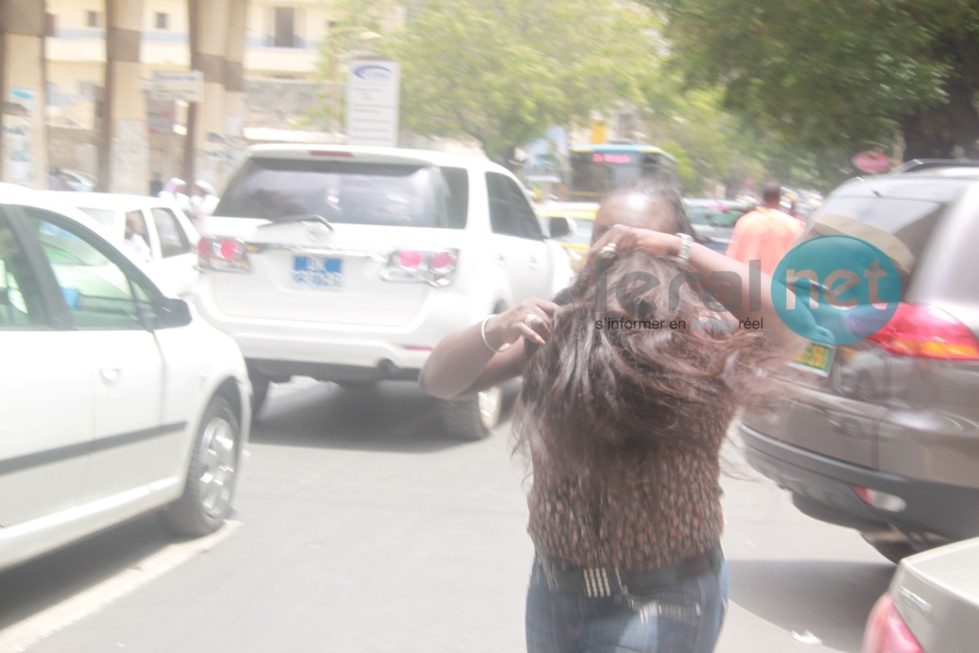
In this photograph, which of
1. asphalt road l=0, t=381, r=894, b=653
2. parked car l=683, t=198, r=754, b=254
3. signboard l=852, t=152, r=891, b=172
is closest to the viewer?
asphalt road l=0, t=381, r=894, b=653

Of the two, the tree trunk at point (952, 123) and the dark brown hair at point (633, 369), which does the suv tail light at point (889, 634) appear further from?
the tree trunk at point (952, 123)

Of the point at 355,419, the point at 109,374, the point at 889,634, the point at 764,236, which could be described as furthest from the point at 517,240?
the point at 889,634

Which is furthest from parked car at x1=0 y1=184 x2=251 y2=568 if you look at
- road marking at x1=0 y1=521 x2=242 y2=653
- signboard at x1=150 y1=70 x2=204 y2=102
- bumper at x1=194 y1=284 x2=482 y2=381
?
signboard at x1=150 y1=70 x2=204 y2=102

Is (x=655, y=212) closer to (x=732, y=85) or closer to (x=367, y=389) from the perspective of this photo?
(x=367, y=389)

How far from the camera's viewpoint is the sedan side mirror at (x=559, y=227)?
9.34 meters

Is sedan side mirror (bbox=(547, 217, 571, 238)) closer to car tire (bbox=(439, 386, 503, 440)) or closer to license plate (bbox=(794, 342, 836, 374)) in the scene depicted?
car tire (bbox=(439, 386, 503, 440))

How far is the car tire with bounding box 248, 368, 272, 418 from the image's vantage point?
321 inches

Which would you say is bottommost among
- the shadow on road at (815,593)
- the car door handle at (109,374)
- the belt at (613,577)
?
the shadow on road at (815,593)

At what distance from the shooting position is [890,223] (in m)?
4.89

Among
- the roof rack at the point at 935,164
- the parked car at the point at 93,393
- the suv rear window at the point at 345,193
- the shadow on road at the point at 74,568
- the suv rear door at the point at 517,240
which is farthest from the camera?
the suv rear door at the point at 517,240

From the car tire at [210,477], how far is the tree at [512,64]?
2689 cm

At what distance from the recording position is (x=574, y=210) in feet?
64.3

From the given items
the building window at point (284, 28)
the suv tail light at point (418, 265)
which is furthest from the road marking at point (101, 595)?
the building window at point (284, 28)

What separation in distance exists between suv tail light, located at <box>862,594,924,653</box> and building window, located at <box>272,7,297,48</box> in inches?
2258
